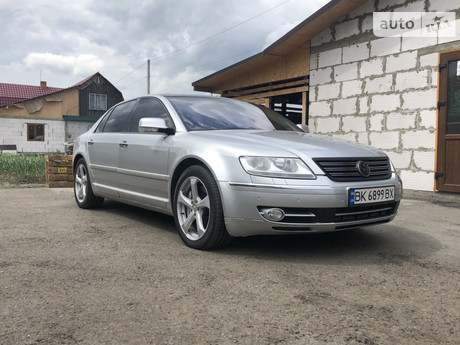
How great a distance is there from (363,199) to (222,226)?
1.13 meters

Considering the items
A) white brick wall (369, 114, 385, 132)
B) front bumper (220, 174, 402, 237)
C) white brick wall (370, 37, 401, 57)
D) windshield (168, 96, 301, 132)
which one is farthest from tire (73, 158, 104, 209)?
white brick wall (370, 37, 401, 57)

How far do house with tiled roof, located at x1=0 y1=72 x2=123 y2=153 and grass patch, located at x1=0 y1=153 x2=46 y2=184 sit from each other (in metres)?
20.6

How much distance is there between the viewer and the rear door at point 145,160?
163 inches

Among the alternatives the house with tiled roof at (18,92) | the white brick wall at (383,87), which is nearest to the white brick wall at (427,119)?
the white brick wall at (383,87)

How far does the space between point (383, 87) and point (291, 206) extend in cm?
575

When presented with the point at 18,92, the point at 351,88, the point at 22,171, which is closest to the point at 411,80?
the point at 351,88

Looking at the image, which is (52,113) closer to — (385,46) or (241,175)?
(385,46)

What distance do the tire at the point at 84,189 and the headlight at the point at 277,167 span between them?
310 centimetres

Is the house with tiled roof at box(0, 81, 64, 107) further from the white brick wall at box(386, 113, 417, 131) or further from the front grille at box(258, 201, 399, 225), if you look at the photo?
the front grille at box(258, 201, 399, 225)

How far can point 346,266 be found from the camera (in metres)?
3.16

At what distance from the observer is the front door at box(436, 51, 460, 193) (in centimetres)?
689

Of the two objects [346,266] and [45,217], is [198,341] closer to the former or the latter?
[346,266]

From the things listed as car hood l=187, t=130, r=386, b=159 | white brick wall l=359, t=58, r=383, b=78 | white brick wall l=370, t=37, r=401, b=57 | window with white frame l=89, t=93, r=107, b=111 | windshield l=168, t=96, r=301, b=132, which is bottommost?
car hood l=187, t=130, r=386, b=159

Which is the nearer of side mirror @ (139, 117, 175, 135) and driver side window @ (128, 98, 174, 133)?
side mirror @ (139, 117, 175, 135)
